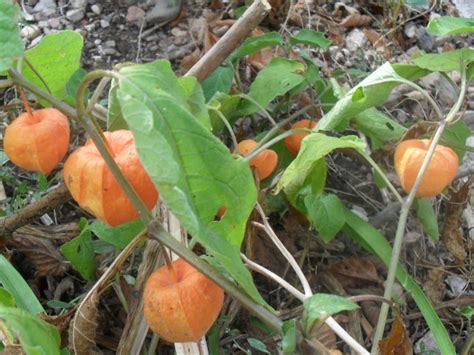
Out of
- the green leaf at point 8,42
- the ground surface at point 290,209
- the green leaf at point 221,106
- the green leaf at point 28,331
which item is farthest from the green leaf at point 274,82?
the green leaf at point 8,42

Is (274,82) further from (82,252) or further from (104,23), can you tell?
(104,23)

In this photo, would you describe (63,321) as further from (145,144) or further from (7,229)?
(145,144)

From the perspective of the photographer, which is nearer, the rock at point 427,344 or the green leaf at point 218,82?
the rock at point 427,344

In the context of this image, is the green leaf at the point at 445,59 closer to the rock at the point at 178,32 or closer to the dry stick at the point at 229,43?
the dry stick at the point at 229,43

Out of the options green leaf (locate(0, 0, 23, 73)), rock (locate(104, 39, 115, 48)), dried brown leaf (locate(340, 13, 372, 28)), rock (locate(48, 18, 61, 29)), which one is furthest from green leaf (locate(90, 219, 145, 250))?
dried brown leaf (locate(340, 13, 372, 28))

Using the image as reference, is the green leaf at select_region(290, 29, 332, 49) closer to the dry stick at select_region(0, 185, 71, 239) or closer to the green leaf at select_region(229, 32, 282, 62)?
the green leaf at select_region(229, 32, 282, 62)

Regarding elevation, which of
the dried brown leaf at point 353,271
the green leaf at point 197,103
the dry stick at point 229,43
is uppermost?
the green leaf at point 197,103

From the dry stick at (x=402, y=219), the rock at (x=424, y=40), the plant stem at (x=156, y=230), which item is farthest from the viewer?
the rock at (x=424, y=40)

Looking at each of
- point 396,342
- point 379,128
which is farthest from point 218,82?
point 396,342
